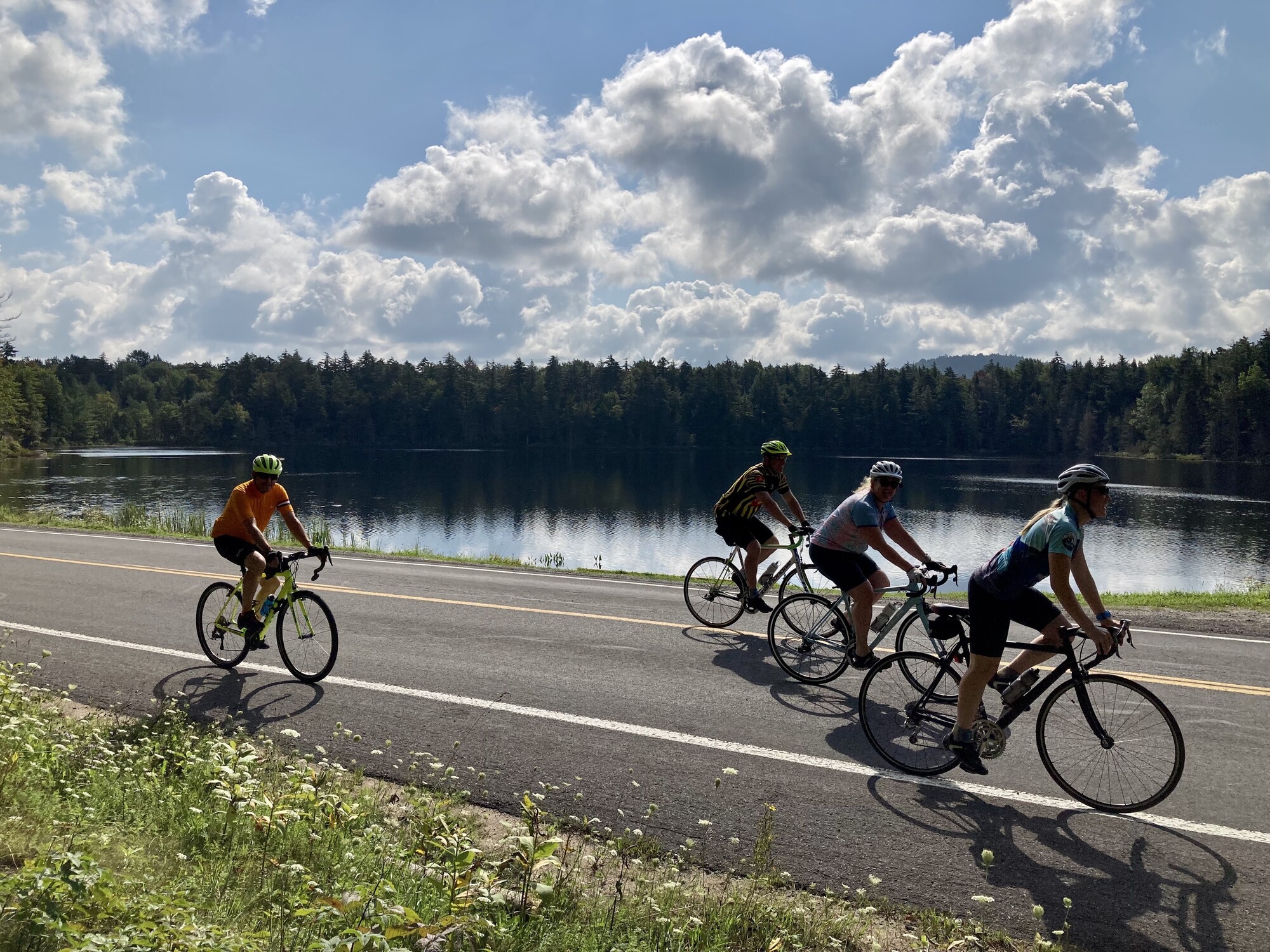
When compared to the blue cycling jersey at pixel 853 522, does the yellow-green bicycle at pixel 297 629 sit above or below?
below

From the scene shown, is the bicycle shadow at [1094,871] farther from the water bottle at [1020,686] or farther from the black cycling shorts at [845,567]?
the black cycling shorts at [845,567]

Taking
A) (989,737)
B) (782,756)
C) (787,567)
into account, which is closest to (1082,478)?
(989,737)

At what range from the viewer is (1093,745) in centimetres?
544

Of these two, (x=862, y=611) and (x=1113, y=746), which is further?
(x=862, y=611)

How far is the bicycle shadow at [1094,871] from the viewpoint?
402cm

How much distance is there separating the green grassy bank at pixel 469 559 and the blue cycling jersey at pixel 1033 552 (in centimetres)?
849

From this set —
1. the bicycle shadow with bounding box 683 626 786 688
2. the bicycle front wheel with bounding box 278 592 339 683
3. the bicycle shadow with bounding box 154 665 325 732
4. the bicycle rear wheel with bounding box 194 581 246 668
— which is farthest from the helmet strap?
the bicycle rear wheel with bounding box 194 581 246 668

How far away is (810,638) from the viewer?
797cm

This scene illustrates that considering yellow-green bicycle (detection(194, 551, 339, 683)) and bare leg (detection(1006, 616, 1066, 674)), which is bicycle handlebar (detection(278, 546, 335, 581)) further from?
bare leg (detection(1006, 616, 1066, 674))

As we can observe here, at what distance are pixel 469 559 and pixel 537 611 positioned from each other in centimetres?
683

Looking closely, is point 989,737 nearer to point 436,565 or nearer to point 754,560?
point 754,560

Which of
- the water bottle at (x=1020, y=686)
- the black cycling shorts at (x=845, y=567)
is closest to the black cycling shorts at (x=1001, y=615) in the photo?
the water bottle at (x=1020, y=686)

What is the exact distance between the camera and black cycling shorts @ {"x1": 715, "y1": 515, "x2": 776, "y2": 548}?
10117mm

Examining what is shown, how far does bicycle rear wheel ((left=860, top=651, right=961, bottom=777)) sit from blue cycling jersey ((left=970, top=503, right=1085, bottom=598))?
823 millimetres
